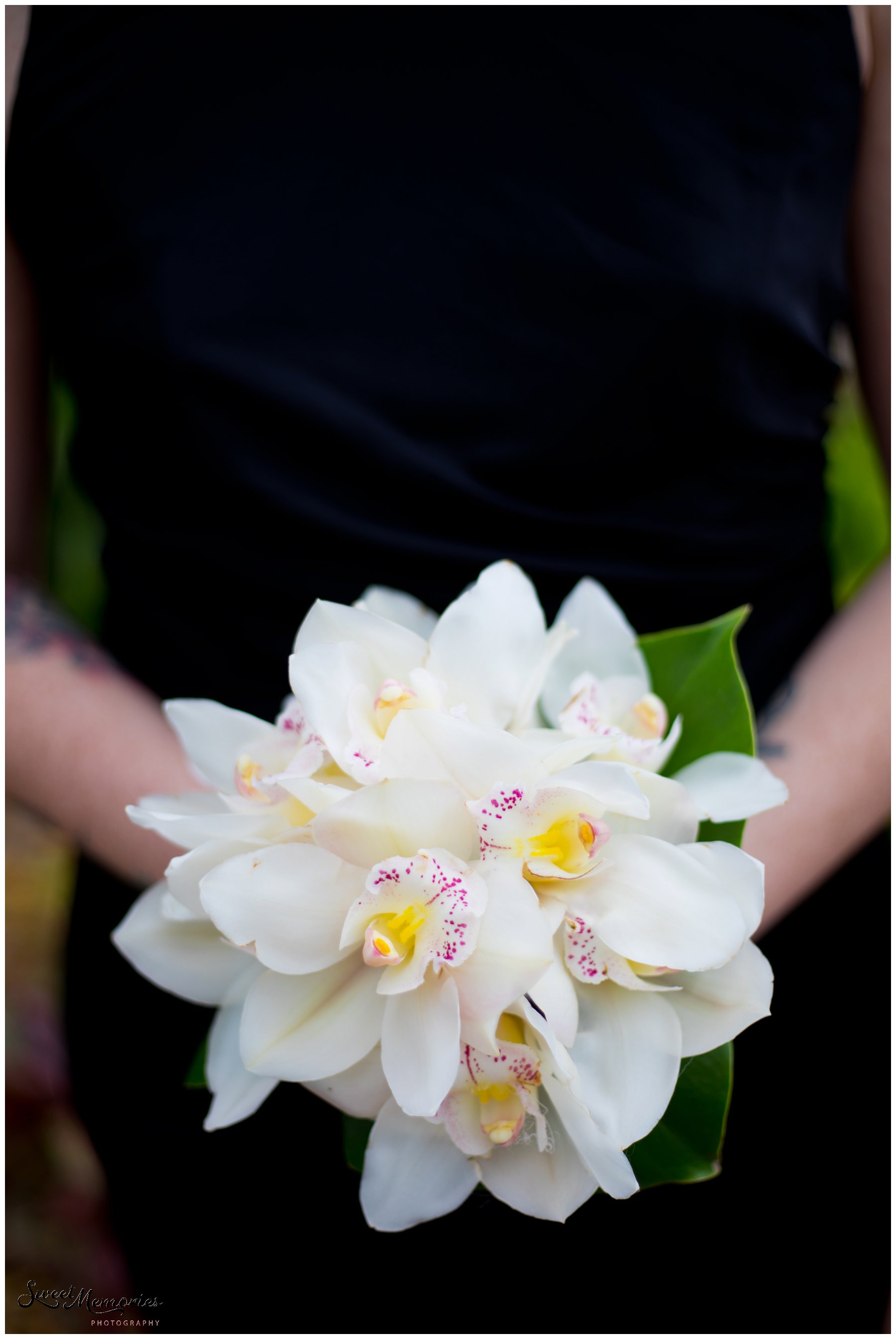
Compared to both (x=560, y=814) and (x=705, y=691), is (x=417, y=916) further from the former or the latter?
(x=705, y=691)

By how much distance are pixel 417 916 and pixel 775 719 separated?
19.9 inches

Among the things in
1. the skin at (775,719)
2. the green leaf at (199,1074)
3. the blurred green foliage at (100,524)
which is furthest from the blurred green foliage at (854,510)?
the green leaf at (199,1074)

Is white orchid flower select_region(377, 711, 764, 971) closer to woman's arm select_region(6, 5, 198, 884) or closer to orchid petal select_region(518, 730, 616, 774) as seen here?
orchid petal select_region(518, 730, 616, 774)

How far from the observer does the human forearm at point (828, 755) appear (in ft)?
2.56

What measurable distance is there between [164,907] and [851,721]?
0.62 m

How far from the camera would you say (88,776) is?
85cm

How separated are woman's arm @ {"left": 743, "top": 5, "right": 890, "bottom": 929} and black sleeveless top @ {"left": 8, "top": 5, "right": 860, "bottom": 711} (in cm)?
5

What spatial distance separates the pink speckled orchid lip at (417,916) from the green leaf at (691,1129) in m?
0.21

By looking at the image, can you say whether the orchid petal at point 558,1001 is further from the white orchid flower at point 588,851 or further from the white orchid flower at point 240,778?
the white orchid flower at point 240,778

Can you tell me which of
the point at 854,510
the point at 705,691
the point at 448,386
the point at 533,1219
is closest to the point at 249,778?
the point at 705,691

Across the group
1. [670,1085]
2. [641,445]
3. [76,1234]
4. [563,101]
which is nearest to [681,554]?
[641,445]

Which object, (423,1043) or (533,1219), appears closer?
(423,1043)

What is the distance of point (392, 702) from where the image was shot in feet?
1.77

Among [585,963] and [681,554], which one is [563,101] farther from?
[585,963]
